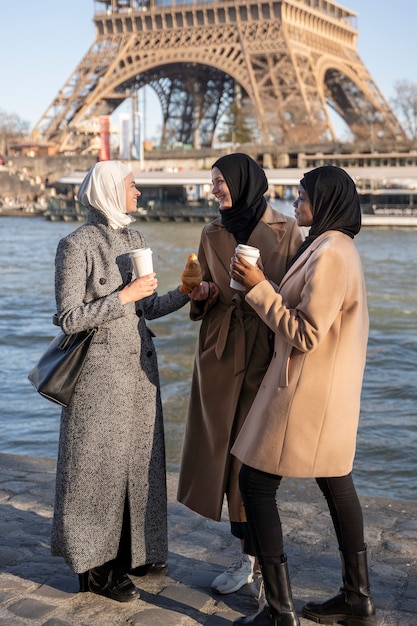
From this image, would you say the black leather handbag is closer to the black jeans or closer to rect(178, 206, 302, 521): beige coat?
rect(178, 206, 302, 521): beige coat

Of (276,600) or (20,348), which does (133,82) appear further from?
(276,600)

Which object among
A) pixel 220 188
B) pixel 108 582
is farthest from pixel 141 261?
pixel 108 582

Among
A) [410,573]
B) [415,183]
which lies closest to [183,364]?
[410,573]

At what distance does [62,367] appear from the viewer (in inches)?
134

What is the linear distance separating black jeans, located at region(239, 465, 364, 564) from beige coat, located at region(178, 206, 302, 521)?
35cm

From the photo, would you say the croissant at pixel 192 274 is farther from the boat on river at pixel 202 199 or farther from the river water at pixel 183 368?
the boat on river at pixel 202 199

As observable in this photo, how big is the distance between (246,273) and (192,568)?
131 centimetres

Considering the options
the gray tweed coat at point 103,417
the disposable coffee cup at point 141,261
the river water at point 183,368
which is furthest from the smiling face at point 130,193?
the river water at point 183,368

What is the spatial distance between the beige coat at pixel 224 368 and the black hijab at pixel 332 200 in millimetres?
462

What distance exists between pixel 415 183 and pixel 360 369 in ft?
167

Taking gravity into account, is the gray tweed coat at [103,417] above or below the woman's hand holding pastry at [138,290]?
below

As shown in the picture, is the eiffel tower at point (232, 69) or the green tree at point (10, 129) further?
the green tree at point (10, 129)

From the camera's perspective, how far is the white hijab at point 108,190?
340cm

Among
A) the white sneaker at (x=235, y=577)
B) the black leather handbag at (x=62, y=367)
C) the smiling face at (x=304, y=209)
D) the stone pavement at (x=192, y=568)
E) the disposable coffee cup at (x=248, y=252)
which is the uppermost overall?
the smiling face at (x=304, y=209)
